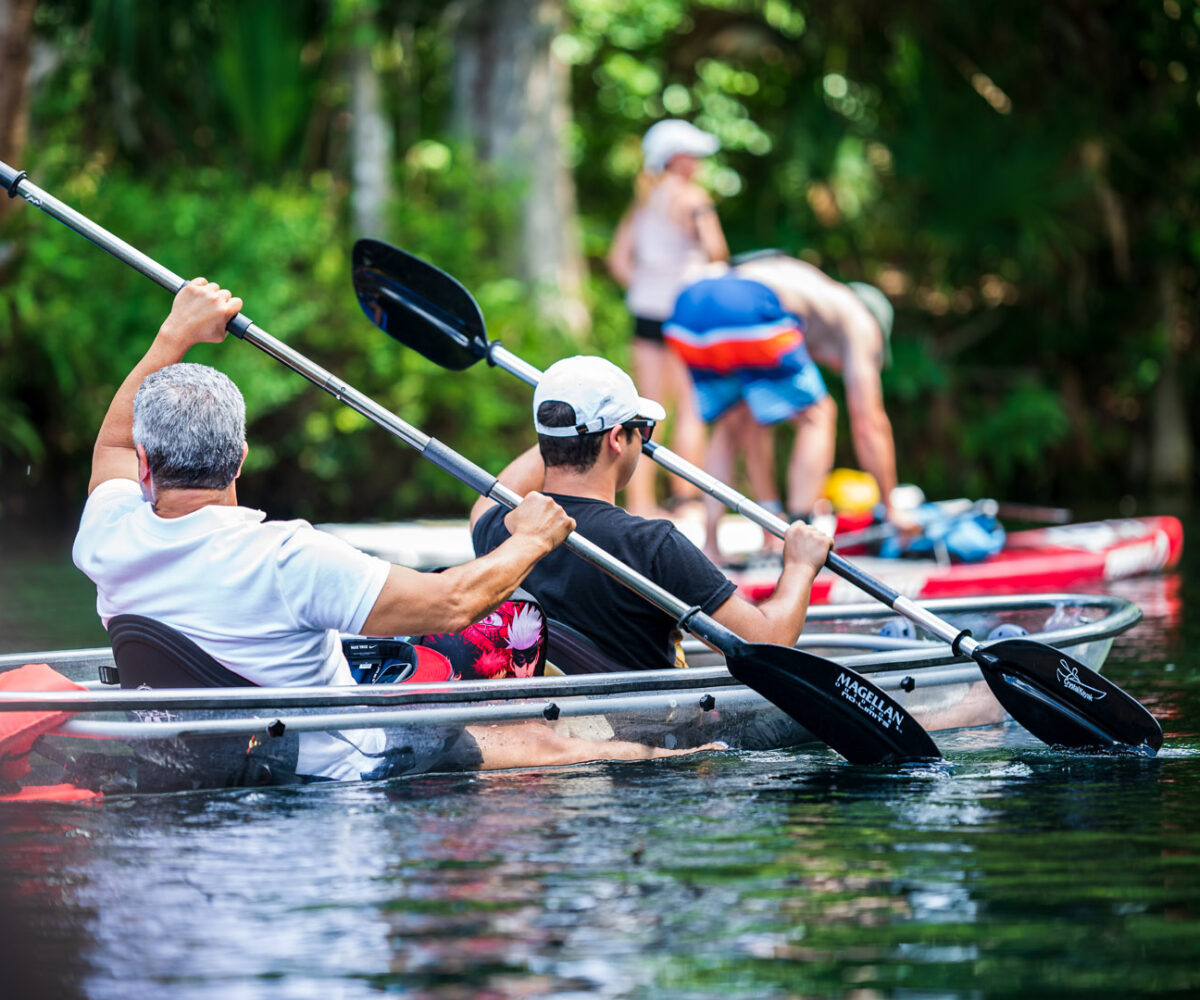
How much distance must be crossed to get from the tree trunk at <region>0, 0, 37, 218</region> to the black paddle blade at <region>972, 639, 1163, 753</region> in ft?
20.8

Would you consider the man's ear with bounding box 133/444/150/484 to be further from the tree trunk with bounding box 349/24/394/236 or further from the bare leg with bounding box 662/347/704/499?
the tree trunk with bounding box 349/24/394/236

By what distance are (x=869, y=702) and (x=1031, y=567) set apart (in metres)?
4.08

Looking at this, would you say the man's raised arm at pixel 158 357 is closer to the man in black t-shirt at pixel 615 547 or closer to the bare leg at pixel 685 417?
the man in black t-shirt at pixel 615 547

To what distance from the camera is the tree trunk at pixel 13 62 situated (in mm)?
8578

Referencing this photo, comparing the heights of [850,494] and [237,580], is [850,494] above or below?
above

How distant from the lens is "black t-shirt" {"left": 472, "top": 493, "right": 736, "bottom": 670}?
13.4ft

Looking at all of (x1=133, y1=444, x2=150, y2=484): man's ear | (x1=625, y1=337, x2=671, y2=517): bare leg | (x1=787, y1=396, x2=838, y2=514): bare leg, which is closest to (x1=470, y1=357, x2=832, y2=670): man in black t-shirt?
(x1=133, y1=444, x2=150, y2=484): man's ear

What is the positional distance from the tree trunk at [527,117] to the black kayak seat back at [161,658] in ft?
30.8

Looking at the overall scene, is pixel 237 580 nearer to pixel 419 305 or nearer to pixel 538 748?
pixel 538 748

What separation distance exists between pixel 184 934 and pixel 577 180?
16.5 metres

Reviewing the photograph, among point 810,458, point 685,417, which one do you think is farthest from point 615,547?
point 685,417

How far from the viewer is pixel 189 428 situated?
352cm

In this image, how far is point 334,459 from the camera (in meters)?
12.3

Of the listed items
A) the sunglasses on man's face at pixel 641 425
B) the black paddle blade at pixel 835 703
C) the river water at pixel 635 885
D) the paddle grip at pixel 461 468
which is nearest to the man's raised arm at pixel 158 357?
the paddle grip at pixel 461 468
